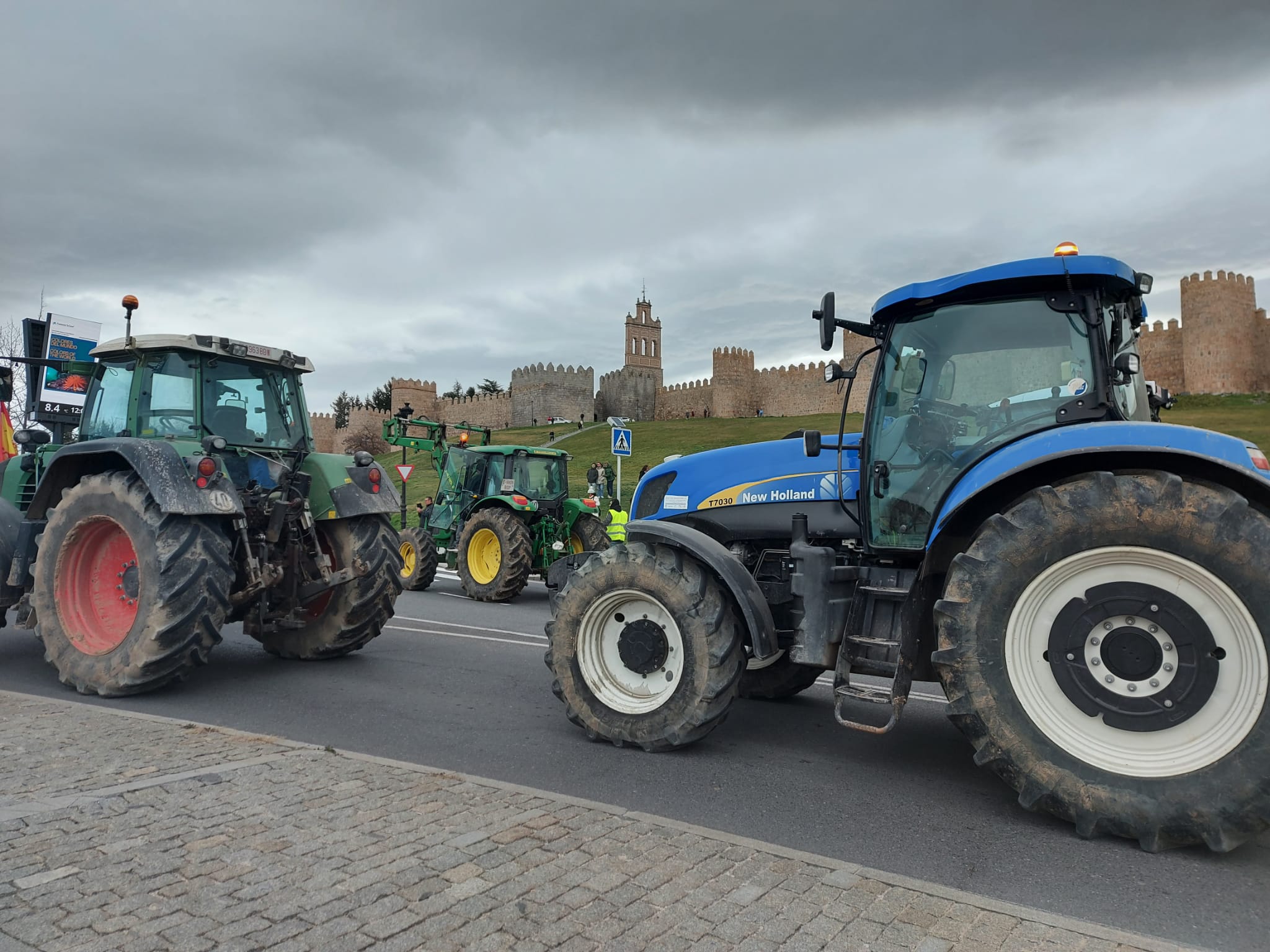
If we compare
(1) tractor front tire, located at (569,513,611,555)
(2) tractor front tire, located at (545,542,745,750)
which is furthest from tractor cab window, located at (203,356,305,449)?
(1) tractor front tire, located at (569,513,611,555)

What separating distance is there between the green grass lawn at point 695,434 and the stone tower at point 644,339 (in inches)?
972

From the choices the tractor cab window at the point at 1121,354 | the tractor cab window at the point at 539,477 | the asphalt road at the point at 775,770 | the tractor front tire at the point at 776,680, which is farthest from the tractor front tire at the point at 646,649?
Answer: the tractor cab window at the point at 539,477

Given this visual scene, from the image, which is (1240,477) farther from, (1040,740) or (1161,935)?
(1161,935)

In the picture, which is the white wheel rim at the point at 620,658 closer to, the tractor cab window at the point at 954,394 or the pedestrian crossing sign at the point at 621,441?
the tractor cab window at the point at 954,394

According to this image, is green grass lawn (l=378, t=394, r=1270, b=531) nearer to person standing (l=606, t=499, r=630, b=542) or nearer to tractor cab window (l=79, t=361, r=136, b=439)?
person standing (l=606, t=499, r=630, b=542)

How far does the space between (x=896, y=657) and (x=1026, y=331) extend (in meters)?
1.71

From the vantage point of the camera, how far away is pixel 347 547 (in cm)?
707

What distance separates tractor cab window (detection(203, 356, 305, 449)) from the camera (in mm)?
6789

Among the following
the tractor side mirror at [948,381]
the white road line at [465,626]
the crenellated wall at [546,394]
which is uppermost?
the crenellated wall at [546,394]

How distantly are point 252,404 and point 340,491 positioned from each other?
1042 millimetres

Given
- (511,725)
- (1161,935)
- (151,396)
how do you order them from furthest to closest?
(151,396), (511,725), (1161,935)

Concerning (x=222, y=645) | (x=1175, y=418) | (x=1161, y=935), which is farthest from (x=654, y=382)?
(x=1161, y=935)

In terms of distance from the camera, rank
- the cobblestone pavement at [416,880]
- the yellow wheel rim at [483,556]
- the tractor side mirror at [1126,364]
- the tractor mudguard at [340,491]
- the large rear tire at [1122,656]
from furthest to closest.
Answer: the yellow wheel rim at [483,556] < the tractor mudguard at [340,491] < the tractor side mirror at [1126,364] < the large rear tire at [1122,656] < the cobblestone pavement at [416,880]

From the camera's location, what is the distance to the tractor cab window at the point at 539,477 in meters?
13.0
